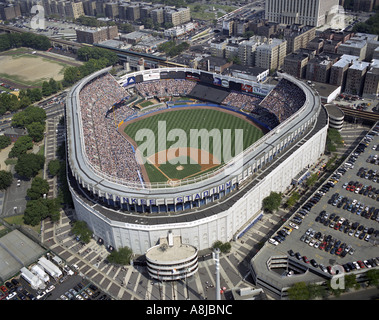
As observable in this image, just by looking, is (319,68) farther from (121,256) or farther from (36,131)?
(121,256)

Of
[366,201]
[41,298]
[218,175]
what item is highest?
[218,175]

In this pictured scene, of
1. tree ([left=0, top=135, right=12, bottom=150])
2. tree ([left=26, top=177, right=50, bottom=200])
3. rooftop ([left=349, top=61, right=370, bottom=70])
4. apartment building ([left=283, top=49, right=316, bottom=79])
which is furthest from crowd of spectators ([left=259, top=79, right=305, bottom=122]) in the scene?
tree ([left=0, top=135, right=12, bottom=150])

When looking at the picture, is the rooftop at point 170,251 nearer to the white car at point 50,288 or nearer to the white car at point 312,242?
the white car at point 50,288

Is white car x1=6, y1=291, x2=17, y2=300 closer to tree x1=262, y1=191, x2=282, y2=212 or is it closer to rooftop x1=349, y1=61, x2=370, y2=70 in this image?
tree x1=262, y1=191, x2=282, y2=212

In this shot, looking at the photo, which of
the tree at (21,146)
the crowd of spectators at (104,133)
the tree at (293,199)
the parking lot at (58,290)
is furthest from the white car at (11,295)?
the tree at (293,199)

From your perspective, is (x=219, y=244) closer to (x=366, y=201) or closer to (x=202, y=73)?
(x=366, y=201)

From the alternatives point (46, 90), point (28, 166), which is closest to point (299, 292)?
point (28, 166)

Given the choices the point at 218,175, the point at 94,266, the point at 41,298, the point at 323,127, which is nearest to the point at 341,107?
the point at 323,127

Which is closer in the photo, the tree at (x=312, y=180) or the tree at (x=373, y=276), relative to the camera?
the tree at (x=373, y=276)
